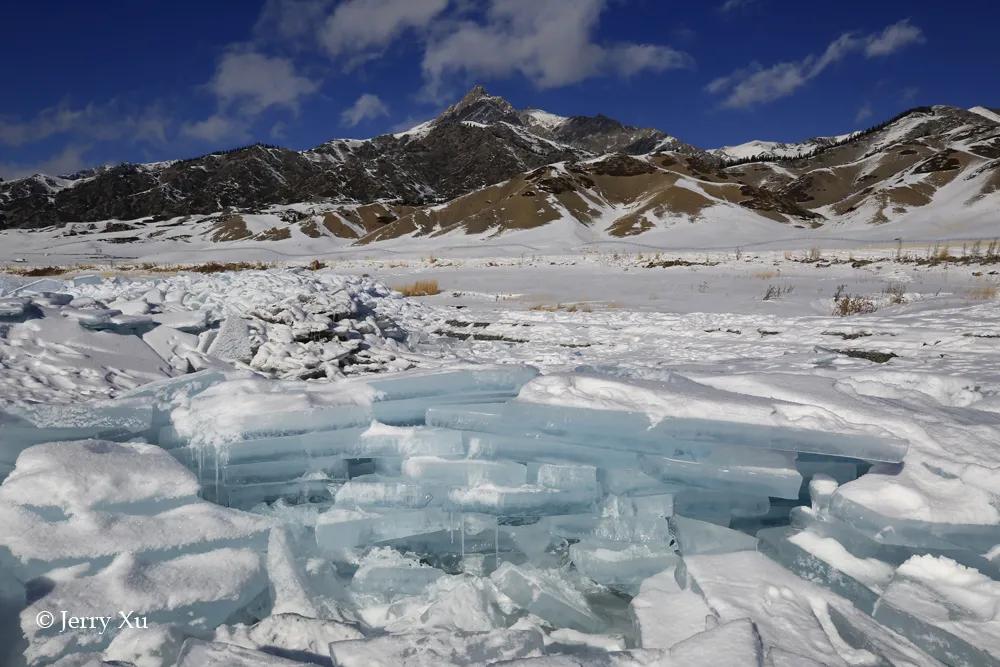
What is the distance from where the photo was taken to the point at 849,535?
289 centimetres

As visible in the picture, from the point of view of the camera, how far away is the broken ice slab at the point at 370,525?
300cm

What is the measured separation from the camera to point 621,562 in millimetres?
2891

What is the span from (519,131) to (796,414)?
176 meters

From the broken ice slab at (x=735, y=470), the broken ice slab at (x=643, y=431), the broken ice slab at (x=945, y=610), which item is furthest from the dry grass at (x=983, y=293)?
the broken ice slab at (x=945, y=610)

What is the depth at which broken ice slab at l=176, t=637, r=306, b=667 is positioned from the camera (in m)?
2.01

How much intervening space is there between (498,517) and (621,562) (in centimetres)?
72

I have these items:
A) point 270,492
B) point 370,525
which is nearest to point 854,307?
point 370,525

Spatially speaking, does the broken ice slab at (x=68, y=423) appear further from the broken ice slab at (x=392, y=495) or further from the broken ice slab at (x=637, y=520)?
the broken ice slab at (x=637, y=520)

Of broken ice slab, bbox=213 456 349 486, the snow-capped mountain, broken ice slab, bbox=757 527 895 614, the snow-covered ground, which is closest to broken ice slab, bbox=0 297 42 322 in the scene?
the snow-covered ground

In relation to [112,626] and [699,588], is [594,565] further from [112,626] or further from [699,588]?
[112,626]

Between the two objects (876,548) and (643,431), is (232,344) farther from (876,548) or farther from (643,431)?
(876,548)

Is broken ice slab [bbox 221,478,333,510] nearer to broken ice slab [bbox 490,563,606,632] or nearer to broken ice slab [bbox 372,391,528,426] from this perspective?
broken ice slab [bbox 372,391,528,426]

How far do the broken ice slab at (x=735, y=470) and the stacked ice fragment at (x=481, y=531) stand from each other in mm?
13

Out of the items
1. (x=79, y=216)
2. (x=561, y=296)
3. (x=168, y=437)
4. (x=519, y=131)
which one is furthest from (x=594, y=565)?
(x=519, y=131)
